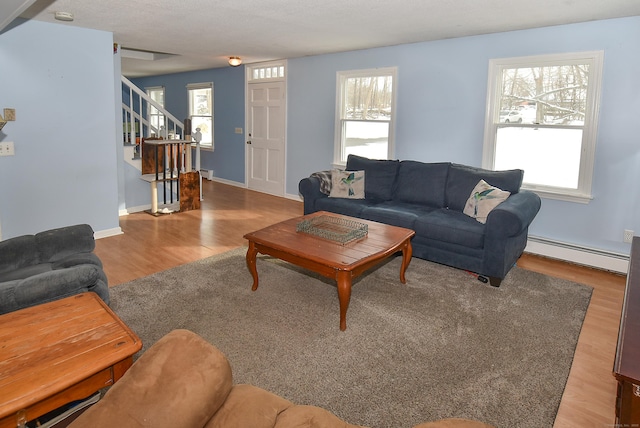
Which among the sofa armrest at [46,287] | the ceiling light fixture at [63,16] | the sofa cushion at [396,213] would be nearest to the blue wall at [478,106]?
the sofa cushion at [396,213]

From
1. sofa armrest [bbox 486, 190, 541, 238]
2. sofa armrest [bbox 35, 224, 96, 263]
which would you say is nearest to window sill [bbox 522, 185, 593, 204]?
sofa armrest [bbox 486, 190, 541, 238]

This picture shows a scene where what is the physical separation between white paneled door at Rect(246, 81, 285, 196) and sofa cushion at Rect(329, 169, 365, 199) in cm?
244

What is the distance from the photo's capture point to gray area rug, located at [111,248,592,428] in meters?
2.12

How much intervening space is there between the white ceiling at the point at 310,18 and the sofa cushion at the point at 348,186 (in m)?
1.56

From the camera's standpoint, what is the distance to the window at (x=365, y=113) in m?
5.54

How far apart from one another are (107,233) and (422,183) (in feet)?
11.7

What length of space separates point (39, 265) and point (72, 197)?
2.05 metres

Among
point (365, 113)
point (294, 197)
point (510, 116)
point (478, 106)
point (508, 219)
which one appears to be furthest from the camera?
point (294, 197)

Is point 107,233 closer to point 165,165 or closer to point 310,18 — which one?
point 165,165

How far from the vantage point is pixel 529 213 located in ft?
12.0

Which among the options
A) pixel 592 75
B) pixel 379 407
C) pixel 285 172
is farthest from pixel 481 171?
pixel 285 172

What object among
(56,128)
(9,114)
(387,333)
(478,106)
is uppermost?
(478,106)

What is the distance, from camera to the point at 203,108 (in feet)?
28.7

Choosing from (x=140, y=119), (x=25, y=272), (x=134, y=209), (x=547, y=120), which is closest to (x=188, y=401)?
(x=25, y=272)
